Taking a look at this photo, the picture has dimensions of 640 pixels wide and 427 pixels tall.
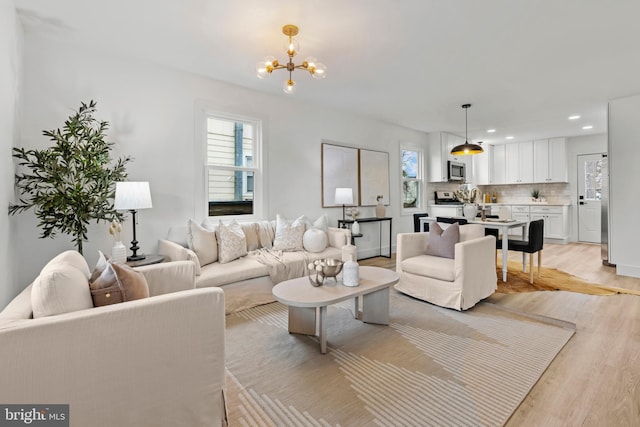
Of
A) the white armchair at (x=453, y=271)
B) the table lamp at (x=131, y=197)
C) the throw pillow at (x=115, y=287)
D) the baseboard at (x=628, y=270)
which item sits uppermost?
the table lamp at (x=131, y=197)

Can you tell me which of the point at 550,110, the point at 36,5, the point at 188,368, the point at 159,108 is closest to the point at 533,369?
the point at 188,368

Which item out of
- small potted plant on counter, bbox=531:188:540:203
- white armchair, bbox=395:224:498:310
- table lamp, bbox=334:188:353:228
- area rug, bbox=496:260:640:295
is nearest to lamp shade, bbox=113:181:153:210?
white armchair, bbox=395:224:498:310

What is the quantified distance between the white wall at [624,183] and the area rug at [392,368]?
284 cm

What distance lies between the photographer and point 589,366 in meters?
2.00

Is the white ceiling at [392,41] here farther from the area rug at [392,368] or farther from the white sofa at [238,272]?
the area rug at [392,368]

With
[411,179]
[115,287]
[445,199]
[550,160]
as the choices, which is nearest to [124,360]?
[115,287]

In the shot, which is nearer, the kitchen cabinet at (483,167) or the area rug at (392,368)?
the area rug at (392,368)

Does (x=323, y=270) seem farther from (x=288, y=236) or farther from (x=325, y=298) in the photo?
(x=288, y=236)

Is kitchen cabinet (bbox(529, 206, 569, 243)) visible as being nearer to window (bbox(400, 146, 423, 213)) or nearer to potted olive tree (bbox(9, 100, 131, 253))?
window (bbox(400, 146, 423, 213))

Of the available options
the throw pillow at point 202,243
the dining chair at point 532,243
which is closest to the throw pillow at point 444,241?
the dining chair at point 532,243

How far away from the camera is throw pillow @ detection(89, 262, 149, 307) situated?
4.65 feet

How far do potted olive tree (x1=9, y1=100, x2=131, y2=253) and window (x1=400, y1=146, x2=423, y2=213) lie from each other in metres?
5.08

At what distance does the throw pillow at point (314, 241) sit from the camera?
385cm

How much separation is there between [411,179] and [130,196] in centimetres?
533
